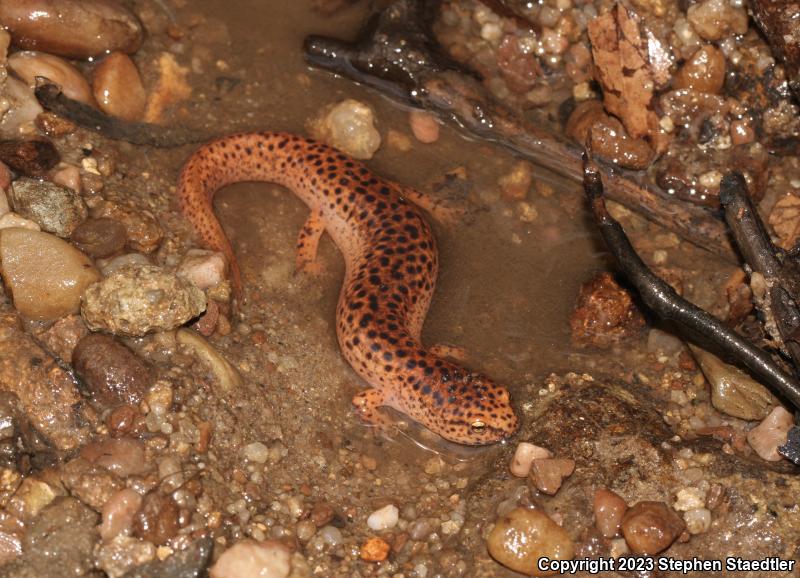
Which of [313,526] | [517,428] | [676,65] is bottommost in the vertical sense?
[313,526]

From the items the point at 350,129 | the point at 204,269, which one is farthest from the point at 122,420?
the point at 350,129

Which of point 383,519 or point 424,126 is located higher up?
point 424,126

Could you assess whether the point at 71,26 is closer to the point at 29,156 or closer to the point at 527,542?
the point at 29,156

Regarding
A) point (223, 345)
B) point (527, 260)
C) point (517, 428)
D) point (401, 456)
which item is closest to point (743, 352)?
point (517, 428)

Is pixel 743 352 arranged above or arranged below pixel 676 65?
below

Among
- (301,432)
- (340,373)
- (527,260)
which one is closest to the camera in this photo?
(301,432)

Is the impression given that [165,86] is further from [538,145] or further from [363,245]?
[538,145]

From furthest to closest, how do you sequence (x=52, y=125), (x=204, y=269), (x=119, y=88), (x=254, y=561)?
(x=119, y=88) < (x=52, y=125) < (x=204, y=269) < (x=254, y=561)

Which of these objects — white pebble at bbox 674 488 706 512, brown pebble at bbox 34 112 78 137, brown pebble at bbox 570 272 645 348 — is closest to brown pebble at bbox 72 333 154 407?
brown pebble at bbox 34 112 78 137
